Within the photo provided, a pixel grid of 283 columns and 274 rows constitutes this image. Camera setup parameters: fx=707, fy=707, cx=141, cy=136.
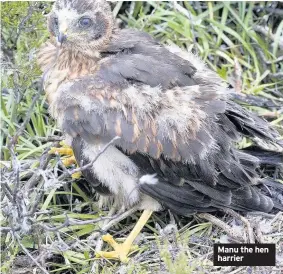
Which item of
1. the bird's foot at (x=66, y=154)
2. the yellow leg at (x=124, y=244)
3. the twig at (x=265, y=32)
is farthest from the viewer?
the twig at (x=265, y=32)

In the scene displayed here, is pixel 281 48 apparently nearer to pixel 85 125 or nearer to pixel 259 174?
pixel 259 174

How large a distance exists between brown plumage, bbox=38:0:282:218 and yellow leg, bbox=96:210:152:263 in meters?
0.05

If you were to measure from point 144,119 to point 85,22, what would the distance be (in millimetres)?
463

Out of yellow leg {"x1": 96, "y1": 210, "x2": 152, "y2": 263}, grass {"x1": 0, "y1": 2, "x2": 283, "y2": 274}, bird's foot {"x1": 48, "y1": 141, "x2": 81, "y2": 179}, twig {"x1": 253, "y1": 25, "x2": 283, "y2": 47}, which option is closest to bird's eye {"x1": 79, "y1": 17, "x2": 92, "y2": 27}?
grass {"x1": 0, "y1": 2, "x2": 283, "y2": 274}

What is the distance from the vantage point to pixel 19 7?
2.88 meters

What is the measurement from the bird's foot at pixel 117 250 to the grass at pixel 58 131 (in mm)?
31

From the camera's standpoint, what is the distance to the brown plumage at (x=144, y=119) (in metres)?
2.57

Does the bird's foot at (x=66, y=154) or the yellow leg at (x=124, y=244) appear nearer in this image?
the yellow leg at (x=124, y=244)

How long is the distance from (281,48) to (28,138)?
1.28 meters

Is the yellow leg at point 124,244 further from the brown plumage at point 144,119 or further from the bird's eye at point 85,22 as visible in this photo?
the bird's eye at point 85,22

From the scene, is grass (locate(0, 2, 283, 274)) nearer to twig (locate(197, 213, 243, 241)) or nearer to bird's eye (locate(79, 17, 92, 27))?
twig (locate(197, 213, 243, 241))

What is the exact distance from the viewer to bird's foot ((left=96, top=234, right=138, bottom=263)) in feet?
8.64

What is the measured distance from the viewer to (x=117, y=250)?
2660 mm

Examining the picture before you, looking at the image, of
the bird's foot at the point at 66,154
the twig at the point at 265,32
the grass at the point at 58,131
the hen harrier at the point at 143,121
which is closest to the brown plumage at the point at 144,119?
the hen harrier at the point at 143,121
